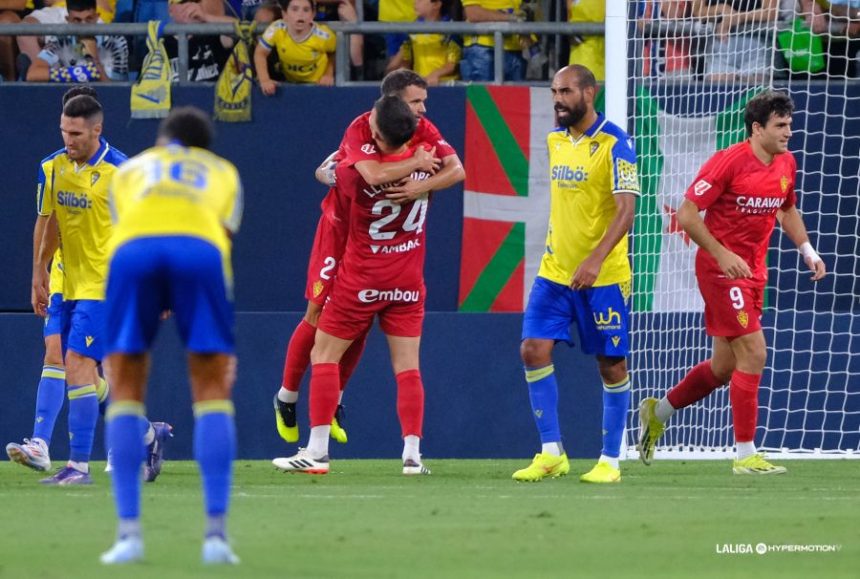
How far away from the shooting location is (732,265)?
9242 mm

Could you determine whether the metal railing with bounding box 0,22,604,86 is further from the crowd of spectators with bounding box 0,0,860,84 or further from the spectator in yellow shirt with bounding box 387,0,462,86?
the spectator in yellow shirt with bounding box 387,0,462,86

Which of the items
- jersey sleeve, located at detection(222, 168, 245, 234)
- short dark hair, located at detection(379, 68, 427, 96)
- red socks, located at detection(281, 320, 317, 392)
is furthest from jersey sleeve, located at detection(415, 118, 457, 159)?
jersey sleeve, located at detection(222, 168, 245, 234)

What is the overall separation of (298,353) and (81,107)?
2231 mm

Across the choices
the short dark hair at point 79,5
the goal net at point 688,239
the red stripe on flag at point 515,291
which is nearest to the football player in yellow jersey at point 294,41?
the short dark hair at point 79,5

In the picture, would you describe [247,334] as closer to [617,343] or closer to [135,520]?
[617,343]

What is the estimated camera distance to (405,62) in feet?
45.3

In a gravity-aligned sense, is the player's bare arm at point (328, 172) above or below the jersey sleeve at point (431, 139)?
below

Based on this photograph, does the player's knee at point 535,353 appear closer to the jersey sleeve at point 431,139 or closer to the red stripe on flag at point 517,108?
the jersey sleeve at point 431,139

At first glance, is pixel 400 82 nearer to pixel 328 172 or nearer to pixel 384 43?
pixel 328 172

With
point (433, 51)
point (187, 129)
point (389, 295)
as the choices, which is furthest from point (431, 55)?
point (187, 129)

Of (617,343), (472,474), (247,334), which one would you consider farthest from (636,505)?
(247,334)

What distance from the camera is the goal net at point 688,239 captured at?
12344 millimetres

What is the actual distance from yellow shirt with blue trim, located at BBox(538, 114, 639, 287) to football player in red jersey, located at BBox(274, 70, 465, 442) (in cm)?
62

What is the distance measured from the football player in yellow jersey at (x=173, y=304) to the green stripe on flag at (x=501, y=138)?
26.4 feet
